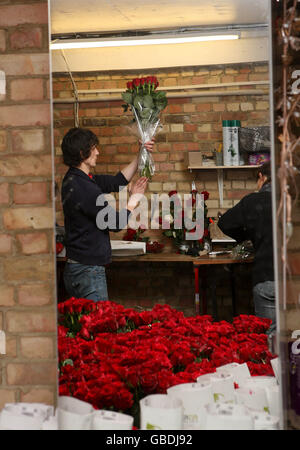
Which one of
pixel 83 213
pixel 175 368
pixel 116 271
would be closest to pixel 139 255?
pixel 116 271

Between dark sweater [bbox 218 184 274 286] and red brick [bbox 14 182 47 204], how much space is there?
0.71 meters

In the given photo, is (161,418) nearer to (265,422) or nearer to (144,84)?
(265,422)

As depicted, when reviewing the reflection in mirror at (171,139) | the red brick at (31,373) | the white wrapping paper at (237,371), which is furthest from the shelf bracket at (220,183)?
the red brick at (31,373)

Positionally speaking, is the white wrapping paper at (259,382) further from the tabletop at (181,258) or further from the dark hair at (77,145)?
the dark hair at (77,145)

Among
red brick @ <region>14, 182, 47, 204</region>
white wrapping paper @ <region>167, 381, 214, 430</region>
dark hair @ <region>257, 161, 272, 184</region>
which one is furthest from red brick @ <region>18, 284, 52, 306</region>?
dark hair @ <region>257, 161, 272, 184</region>

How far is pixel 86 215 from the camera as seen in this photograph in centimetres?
192

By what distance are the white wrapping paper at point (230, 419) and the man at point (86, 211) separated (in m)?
0.69

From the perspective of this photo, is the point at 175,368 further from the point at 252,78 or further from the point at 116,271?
the point at 252,78

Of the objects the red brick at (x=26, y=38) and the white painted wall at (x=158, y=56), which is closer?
the red brick at (x=26, y=38)

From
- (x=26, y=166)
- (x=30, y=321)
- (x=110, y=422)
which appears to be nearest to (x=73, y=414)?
(x=110, y=422)

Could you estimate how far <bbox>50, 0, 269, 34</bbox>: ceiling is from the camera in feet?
6.53

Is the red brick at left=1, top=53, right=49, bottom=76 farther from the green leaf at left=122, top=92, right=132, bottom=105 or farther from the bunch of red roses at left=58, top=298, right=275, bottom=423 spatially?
the bunch of red roses at left=58, top=298, right=275, bottom=423

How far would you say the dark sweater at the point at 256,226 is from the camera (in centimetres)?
195

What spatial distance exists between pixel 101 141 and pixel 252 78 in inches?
23.3
